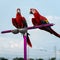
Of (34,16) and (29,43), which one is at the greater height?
(34,16)

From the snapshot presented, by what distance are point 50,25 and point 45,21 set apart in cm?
137

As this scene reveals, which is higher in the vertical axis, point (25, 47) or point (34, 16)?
point (34, 16)

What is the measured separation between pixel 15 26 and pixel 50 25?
2.87 meters

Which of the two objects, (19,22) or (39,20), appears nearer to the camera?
(39,20)

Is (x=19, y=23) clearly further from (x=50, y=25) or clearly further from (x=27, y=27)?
(x=50, y=25)

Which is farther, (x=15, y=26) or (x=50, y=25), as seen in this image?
(x=15, y=26)

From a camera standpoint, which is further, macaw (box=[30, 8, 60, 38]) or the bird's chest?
the bird's chest

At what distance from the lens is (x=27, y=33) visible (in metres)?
26.8

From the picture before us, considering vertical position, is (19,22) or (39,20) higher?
(39,20)

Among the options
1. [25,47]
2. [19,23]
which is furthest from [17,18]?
[25,47]

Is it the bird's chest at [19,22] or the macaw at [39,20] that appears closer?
the macaw at [39,20]

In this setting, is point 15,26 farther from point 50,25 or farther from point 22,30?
point 50,25

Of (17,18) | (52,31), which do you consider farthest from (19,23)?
(52,31)

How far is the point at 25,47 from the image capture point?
Result: 26203 mm
